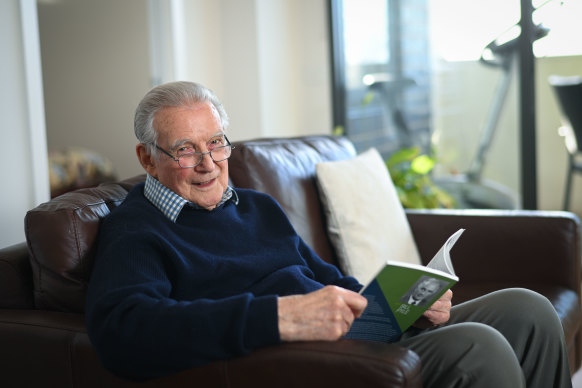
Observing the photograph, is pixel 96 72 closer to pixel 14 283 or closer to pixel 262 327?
pixel 14 283

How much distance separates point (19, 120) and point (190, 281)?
4.18 feet

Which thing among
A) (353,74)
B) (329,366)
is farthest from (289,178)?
(353,74)

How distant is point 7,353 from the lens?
1.37m

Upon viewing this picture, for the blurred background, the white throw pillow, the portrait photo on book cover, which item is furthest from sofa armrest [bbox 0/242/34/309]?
the blurred background

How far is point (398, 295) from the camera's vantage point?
47.6 inches

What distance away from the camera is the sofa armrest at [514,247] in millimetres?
2205

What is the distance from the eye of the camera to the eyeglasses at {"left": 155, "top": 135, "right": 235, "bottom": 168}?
1504mm

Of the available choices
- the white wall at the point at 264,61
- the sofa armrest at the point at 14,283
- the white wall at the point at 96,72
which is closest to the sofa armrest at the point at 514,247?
the sofa armrest at the point at 14,283

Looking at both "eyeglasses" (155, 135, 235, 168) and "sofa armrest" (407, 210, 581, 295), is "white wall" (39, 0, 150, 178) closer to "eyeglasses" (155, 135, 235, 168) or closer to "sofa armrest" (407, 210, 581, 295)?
"sofa armrest" (407, 210, 581, 295)

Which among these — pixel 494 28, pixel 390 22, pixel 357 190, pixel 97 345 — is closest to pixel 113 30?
pixel 390 22

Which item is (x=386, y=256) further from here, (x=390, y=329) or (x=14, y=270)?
(x=14, y=270)

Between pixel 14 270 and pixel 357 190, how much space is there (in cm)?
117

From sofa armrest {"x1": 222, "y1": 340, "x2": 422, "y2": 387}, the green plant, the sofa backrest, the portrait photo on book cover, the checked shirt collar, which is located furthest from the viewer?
the green plant

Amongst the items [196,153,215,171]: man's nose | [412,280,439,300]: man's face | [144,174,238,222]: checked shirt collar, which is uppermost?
[196,153,215,171]: man's nose
